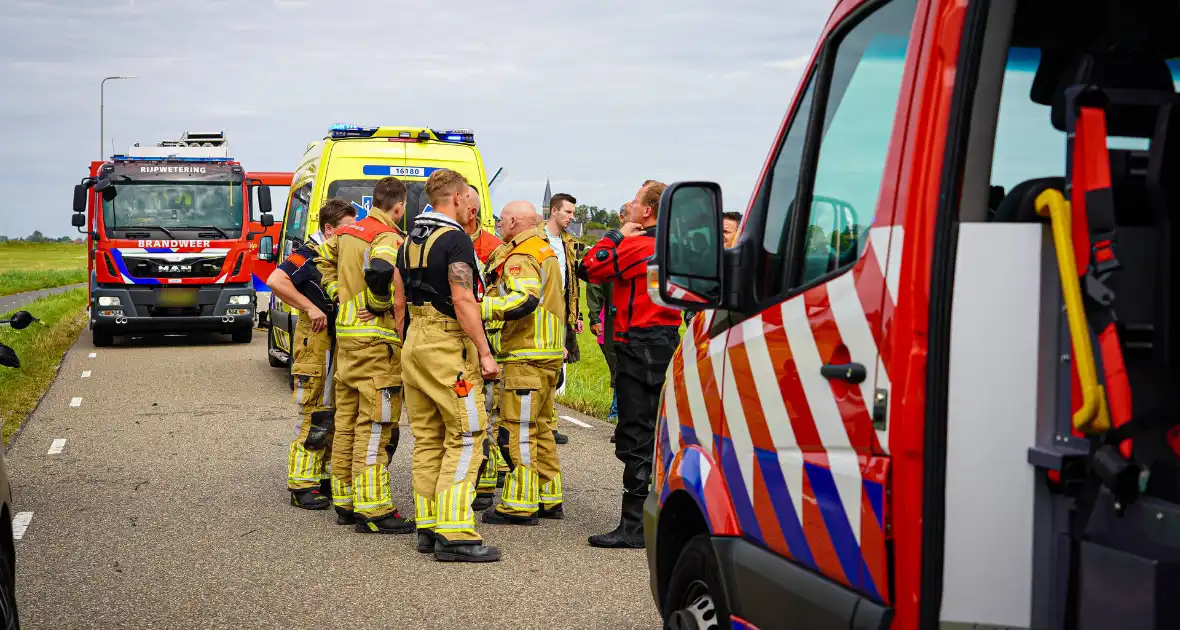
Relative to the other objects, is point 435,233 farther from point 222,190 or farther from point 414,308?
point 222,190

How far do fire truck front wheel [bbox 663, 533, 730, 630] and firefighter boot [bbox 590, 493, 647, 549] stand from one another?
10.2ft

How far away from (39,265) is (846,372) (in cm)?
9780

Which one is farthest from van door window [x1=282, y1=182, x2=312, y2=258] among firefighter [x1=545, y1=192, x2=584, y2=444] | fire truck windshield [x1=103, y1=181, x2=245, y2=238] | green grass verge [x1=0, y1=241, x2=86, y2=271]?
green grass verge [x1=0, y1=241, x2=86, y2=271]

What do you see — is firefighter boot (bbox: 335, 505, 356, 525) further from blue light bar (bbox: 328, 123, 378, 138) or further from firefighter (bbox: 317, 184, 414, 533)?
blue light bar (bbox: 328, 123, 378, 138)

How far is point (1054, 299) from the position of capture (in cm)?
250

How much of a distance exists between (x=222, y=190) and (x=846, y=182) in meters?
19.7

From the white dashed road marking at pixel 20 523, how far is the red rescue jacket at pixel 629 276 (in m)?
3.56

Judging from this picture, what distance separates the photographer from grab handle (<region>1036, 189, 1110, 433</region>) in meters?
2.39

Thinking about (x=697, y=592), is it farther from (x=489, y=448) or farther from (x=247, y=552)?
(x=489, y=448)

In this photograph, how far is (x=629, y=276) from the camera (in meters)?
7.22

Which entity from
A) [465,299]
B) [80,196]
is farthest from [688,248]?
[80,196]

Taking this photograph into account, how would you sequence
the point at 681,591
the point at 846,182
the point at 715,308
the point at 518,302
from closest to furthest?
the point at 846,182 < the point at 715,308 < the point at 681,591 < the point at 518,302

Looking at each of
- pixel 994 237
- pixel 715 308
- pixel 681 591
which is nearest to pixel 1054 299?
pixel 994 237

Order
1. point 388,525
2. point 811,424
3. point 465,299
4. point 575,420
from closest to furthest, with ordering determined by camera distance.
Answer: point 811,424, point 465,299, point 388,525, point 575,420
